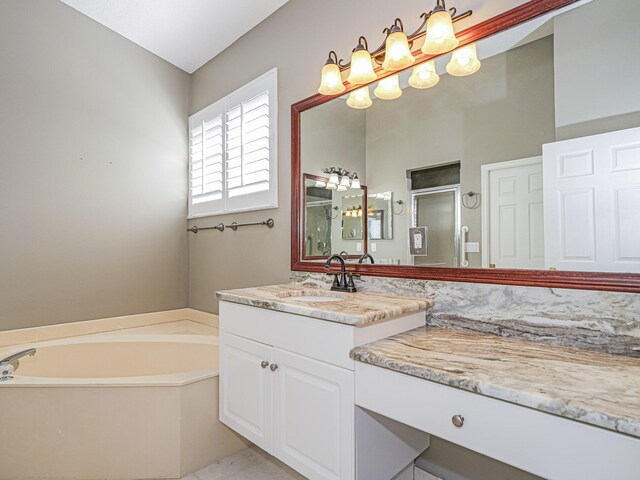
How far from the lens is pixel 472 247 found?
1432 mm

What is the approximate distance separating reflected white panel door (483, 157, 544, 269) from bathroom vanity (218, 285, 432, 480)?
38cm

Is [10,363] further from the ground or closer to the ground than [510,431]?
closer to the ground

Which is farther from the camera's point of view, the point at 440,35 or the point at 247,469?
the point at 247,469

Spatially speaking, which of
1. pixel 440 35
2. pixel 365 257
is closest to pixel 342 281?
pixel 365 257

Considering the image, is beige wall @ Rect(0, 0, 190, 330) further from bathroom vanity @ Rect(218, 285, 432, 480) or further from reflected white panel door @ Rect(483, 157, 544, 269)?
reflected white panel door @ Rect(483, 157, 544, 269)

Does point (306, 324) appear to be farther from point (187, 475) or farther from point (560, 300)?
point (187, 475)

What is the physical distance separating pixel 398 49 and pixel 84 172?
231cm

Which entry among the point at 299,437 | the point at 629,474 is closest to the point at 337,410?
the point at 299,437

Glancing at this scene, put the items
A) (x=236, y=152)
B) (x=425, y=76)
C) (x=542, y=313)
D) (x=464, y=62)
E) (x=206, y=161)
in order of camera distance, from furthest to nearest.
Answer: (x=206, y=161)
(x=236, y=152)
(x=425, y=76)
(x=464, y=62)
(x=542, y=313)

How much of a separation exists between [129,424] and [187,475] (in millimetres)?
388

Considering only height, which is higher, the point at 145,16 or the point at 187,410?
the point at 145,16

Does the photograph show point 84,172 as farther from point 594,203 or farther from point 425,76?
point 594,203

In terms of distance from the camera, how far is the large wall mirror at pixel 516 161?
113cm

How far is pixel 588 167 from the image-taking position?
45.9 inches
